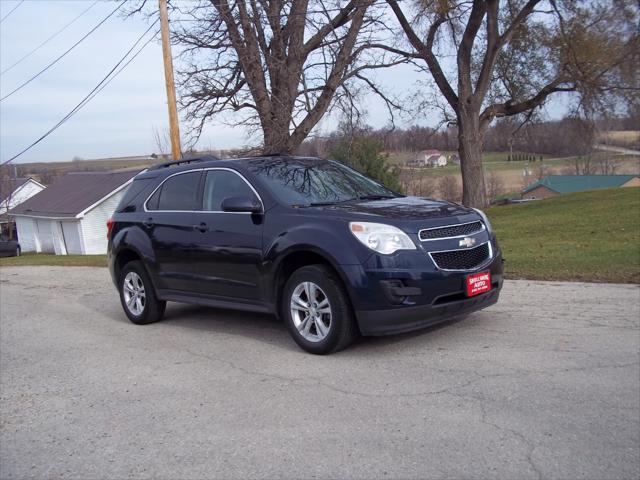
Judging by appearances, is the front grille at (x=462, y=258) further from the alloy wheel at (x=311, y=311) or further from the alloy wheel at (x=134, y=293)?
the alloy wheel at (x=134, y=293)

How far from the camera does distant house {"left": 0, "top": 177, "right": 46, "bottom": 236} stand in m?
58.1

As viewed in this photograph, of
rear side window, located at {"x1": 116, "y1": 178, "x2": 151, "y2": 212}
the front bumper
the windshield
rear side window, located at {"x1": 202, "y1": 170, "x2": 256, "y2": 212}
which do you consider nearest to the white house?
rear side window, located at {"x1": 116, "y1": 178, "x2": 151, "y2": 212}

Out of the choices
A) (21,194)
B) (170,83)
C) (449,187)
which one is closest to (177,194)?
(170,83)

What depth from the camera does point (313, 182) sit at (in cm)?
658

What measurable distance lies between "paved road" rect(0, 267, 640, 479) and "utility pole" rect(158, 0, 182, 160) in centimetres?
919

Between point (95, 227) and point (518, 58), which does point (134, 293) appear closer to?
point (518, 58)

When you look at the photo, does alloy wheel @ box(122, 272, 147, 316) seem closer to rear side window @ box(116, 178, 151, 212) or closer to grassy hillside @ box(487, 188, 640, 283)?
rear side window @ box(116, 178, 151, 212)

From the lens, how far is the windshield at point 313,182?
6.28 meters

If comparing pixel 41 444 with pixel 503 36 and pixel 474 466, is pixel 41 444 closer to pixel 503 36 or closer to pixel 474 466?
pixel 474 466

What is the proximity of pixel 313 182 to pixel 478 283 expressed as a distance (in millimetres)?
2021

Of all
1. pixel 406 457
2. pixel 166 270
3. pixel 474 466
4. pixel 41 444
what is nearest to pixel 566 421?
pixel 474 466

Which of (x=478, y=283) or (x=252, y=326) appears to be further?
(x=252, y=326)

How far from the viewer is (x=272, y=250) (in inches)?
234

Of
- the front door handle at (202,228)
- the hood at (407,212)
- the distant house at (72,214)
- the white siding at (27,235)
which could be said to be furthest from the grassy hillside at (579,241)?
the white siding at (27,235)
